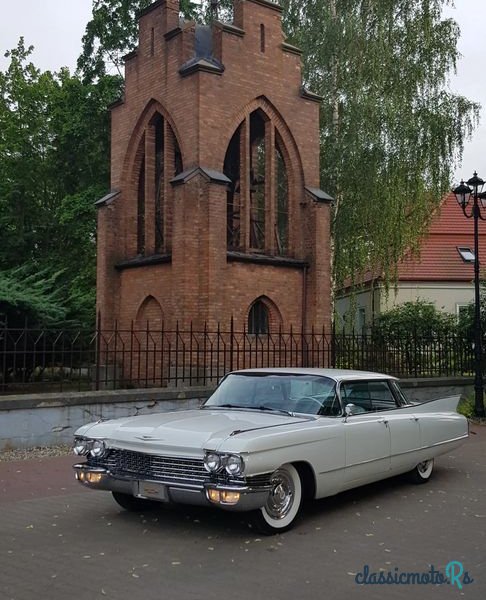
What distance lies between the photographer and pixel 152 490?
5.78m

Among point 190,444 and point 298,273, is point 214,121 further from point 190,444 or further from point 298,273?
point 190,444

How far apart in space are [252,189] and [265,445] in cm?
1523

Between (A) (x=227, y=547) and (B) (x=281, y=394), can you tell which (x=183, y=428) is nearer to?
(A) (x=227, y=547)

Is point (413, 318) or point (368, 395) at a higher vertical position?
point (413, 318)

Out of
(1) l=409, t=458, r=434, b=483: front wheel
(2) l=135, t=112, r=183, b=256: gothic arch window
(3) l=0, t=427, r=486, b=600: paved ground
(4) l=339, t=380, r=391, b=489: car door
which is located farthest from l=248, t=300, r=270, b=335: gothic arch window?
(4) l=339, t=380, r=391, b=489: car door

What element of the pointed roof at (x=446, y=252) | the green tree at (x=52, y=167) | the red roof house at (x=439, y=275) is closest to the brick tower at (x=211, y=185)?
the green tree at (x=52, y=167)

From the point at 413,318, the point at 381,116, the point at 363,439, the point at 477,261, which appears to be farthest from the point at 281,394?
the point at 413,318

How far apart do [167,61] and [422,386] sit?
34.2 ft

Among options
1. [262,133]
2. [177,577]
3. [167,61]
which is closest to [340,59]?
[262,133]

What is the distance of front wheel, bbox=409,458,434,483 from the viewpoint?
8.13 m

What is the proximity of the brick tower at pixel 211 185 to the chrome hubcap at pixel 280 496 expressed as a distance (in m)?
10.5

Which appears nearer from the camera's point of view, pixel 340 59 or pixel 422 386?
pixel 422 386

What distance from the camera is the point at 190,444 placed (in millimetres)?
5699

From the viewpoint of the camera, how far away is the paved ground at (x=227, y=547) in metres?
4.65
